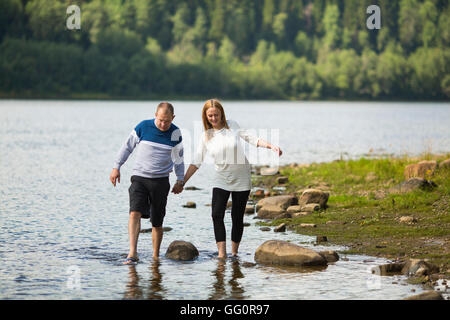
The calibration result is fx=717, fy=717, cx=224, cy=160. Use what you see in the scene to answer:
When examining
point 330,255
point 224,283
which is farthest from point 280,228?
point 224,283

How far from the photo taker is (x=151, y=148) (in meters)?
11.4

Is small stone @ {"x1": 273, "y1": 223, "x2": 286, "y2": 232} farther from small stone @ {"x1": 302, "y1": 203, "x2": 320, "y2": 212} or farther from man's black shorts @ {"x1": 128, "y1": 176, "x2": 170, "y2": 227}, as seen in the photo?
man's black shorts @ {"x1": 128, "y1": 176, "x2": 170, "y2": 227}

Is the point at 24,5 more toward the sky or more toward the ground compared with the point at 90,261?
more toward the sky

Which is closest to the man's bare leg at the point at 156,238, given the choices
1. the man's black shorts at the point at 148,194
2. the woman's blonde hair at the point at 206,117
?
the man's black shorts at the point at 148,194

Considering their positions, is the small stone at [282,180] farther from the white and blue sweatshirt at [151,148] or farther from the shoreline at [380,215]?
the white and blue sweatshirt at [151,148]

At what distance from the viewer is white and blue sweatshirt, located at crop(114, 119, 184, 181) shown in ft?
37.4

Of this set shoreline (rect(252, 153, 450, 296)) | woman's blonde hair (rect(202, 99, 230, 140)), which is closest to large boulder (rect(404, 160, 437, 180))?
shoreline (rect(252, 153, 450, 296))

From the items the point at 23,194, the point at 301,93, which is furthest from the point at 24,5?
the point at 23,194

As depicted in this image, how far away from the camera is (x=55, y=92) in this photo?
438ft

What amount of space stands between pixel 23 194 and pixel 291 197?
9.16 meters

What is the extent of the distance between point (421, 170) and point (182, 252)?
9536 mm

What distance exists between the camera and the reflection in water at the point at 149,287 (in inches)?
410

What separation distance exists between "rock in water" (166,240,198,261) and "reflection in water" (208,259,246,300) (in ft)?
1.98
